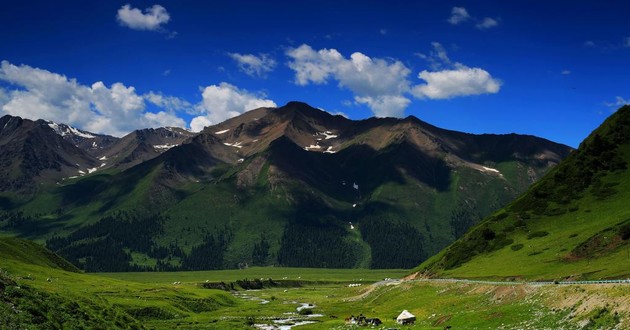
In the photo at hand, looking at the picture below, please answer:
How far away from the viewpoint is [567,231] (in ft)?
506

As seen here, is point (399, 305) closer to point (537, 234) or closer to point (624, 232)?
point (537, 234)

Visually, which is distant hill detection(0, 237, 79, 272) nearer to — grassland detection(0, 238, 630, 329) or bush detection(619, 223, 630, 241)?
grassland detection(0, 238, 630, 329)

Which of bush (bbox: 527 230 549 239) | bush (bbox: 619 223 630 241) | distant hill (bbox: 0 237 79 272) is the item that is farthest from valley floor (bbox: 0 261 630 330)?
bush (bbox: 527 230 549 239)

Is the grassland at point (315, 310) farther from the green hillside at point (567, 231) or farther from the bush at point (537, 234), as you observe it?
the bush at point (537, 234)

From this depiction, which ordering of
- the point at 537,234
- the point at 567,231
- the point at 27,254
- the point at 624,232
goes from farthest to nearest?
the point at 27,254
the point at 537,234
the point at 567,231
the point at 624,232

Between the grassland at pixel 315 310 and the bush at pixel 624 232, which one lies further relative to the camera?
the bush at pixel 624 232

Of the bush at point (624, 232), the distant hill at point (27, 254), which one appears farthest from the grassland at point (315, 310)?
the bush at point (624, 232)

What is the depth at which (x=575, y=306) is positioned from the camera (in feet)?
234

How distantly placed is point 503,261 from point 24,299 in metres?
137

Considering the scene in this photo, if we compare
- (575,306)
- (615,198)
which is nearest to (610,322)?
(575,306)

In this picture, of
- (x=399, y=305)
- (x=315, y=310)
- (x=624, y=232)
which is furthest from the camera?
(x=315, y=310)

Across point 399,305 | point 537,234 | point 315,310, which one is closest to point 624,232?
point 537,234

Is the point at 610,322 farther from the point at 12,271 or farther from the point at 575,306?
the point at 12,271

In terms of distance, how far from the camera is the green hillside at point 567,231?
11778 cm
